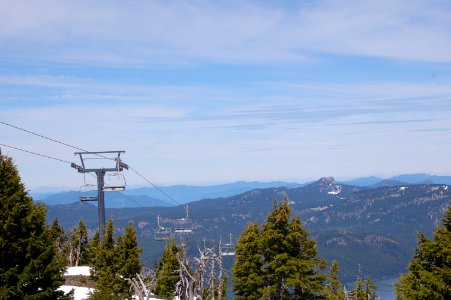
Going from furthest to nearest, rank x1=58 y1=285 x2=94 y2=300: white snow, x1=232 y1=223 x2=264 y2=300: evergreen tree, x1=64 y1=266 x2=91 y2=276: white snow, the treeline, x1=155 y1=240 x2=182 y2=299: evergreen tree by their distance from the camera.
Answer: x1=64 y1=266 x2=91 y2=276: white snow, x1=155 y1=240 x2=182 y2=299: evergreen tree, x1=58 y1=285 x2=94 y2=300: white snow, x1=232 y1=223 x2=264 y2=300: evergreen tree, the treeline

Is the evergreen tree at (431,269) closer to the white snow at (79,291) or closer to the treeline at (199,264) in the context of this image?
the treeline at (199,264)

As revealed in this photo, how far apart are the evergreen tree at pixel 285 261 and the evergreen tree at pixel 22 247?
18245 mm

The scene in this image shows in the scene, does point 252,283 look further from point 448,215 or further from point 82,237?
point 82,237

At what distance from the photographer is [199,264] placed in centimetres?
1900

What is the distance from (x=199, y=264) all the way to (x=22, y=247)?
12.2m

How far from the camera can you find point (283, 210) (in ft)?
142

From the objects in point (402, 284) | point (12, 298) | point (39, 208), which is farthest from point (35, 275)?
point (402, 284)

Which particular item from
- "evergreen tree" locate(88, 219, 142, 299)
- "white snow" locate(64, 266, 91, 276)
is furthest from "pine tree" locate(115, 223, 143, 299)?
"white snow" locate(64, 266, 91, 276)

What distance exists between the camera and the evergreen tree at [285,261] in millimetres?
41844

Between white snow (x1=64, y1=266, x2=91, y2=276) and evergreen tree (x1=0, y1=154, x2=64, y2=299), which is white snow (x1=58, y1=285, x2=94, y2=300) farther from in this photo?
evergreen tree (x1=0, y1=154, x2=64, y2=299)

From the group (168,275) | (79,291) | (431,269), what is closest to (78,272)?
(79,291)

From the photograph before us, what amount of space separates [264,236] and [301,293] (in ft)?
16.9

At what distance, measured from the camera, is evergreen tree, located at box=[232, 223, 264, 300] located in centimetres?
4462

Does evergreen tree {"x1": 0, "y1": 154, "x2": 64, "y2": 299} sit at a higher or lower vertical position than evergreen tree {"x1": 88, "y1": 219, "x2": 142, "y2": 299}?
higher
